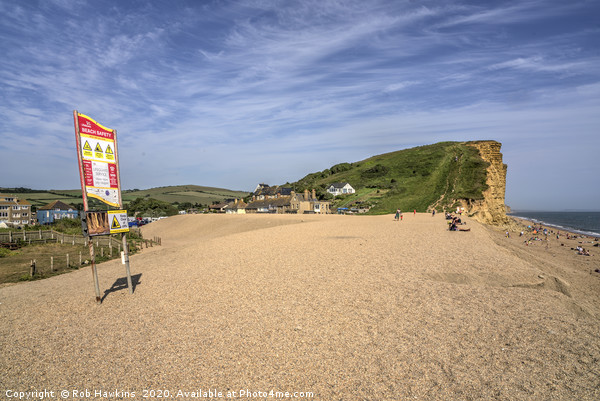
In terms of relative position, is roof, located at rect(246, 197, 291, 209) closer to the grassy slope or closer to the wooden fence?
the wooden fence

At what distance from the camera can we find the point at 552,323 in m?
8.10

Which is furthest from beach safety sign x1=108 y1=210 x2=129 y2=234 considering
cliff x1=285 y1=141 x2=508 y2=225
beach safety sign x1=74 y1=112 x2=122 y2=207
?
cliff x1=285 y1=141 x2=508 y2=225

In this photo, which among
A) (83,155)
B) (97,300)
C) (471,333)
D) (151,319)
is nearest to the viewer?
(471,333)

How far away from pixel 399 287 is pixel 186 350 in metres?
7.13

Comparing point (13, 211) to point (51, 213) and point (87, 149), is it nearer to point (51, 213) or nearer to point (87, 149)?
point (51, 213)

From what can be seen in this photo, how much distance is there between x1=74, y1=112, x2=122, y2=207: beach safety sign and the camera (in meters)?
9.98

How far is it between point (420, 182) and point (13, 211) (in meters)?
73.4

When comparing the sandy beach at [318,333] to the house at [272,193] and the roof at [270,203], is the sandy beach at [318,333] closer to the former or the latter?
the roof at [270,203]

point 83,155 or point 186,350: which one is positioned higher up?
point 83,155

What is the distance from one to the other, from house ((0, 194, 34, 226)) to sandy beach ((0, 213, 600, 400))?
52874 millimetres

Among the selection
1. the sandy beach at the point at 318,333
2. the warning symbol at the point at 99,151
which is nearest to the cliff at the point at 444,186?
the sandy beach at the point at 318,333

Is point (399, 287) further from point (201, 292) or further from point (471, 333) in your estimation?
point (201, 292)

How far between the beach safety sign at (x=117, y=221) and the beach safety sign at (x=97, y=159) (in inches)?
12.0

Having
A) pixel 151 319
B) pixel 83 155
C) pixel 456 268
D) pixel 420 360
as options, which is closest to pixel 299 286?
pixel 151 319
